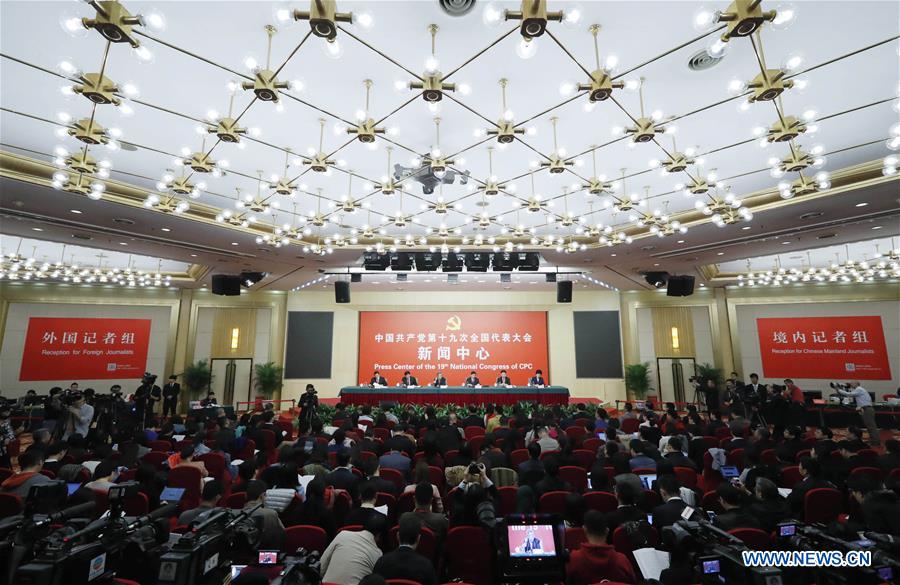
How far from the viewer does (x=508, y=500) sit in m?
4.00

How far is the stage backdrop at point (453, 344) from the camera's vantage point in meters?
15.1

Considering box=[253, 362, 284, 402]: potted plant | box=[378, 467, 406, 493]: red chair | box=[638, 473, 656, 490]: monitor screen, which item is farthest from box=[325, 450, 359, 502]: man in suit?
box=[253, 362, 284, 402]: potted plant

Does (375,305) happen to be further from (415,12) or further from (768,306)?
(768,306)

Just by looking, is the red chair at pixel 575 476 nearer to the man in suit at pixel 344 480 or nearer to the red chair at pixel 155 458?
the man in suit at pixel 344 480

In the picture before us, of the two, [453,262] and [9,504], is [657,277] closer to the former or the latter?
[453,262]

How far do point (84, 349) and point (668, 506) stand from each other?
55.5 feet

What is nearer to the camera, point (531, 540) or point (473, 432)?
point (531, 540)

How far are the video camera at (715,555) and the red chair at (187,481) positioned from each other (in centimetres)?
467

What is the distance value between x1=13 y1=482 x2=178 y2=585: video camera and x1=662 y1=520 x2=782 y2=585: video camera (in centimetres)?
308

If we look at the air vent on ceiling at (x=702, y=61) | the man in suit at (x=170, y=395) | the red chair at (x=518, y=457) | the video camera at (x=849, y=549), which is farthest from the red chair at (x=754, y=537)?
the man in suit at (x=170, y=395)

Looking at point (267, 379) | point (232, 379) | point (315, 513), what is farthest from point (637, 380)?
point (232, 379)

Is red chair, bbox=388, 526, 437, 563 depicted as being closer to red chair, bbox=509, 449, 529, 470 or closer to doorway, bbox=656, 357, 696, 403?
red chair, bbox=509, 449, 529, 470

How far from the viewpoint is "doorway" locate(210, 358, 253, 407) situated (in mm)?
14391

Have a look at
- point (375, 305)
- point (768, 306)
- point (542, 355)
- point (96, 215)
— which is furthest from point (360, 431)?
point (768, 306)
